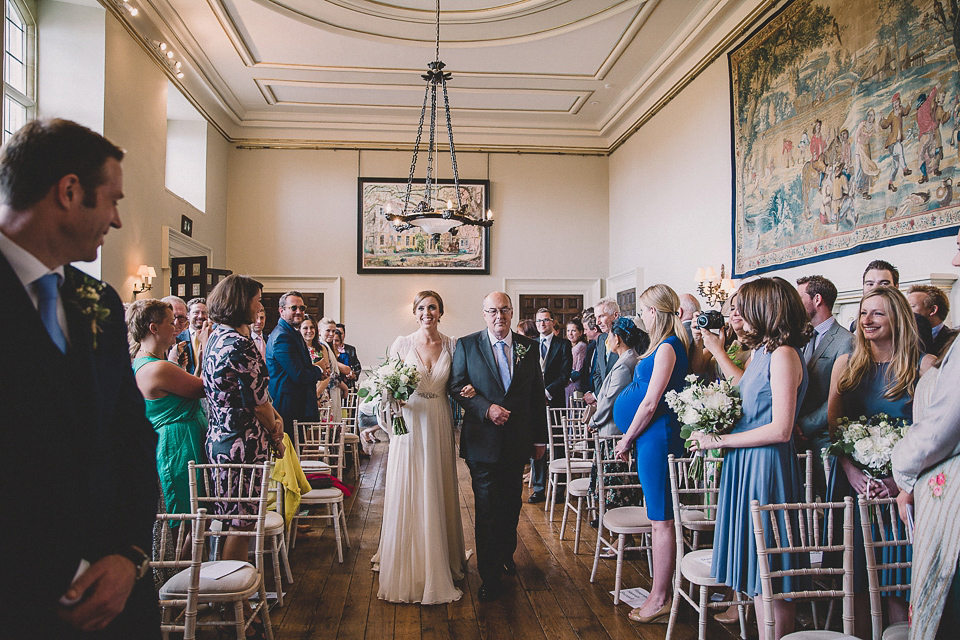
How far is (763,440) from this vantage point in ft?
8.73

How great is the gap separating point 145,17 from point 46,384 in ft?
27.2

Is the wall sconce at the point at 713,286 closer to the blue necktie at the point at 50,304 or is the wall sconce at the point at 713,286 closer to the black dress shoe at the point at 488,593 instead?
the black dress shoe at the point at 488,593

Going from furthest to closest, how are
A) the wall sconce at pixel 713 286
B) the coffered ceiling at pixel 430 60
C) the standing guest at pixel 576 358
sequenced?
the coffered ceiling at pixel 430 60
the wall sconce at pixel 713 286
the standing guest at pixel 576 358

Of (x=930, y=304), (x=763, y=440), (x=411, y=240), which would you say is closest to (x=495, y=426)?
Answer: (x=763, y=440)

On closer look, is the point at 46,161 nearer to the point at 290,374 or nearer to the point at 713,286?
the point at 290,374

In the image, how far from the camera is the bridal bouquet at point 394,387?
3.80m

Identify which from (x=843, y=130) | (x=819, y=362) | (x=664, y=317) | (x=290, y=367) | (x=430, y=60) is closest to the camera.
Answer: (x=819, y=362)

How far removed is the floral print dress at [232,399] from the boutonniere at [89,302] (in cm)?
166

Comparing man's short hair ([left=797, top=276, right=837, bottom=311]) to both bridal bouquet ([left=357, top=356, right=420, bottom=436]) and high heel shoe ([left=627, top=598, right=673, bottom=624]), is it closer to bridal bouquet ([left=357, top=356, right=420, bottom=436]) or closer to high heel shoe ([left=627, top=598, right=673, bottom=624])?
high heel shoe ([left=627, top=598, right=673, bottom=624])

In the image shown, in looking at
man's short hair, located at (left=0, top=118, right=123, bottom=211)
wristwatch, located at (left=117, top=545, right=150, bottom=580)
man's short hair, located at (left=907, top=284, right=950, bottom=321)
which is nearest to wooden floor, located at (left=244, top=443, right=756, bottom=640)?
wristwatch, located at (left=117, top=545, right=150, bottom=580)

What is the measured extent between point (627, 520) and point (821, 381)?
1352 mm

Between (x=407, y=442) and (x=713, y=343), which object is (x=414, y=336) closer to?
(x=407, y=442)

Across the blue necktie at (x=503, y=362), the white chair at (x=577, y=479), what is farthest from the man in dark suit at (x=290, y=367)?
the white chair at (x=577, y=479)

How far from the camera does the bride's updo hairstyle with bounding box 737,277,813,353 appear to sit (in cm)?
270
